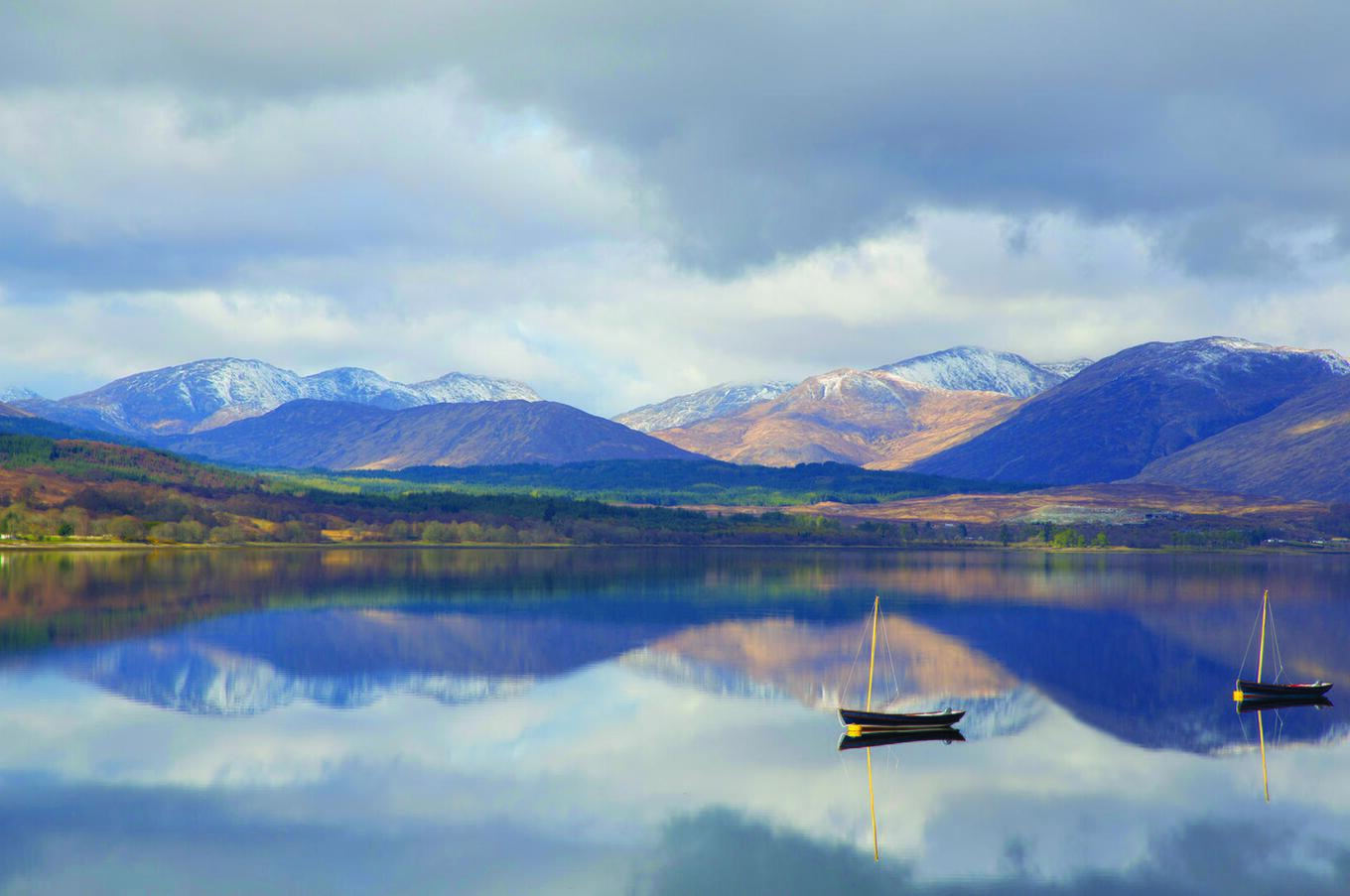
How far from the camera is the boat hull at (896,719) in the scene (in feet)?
171

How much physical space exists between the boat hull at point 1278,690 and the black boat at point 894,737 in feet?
64.5

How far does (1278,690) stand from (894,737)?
80.6 ft

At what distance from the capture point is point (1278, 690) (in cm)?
6394

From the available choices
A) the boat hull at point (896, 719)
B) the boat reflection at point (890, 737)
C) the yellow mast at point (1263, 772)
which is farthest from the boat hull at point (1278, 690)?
the boat hull at point (896, 719)

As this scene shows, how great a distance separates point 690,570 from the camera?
172 metres

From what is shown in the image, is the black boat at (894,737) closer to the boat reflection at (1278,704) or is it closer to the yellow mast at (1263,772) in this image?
the yellow mast at (1263,772)

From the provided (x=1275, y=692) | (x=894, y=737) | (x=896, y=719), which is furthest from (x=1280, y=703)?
(x=894, y=737)

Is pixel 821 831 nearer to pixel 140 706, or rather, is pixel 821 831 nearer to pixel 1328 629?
pixel 140 706

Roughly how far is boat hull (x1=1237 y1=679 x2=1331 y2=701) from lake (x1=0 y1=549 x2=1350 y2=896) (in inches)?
87.8

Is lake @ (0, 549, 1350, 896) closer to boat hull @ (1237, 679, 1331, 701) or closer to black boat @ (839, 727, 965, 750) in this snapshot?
black boat @ (839, 727, 965, 750)

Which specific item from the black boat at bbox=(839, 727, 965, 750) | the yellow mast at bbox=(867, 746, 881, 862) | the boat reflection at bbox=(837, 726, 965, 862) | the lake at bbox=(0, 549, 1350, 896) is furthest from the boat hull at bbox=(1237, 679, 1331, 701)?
the yellow mast at bbox=(867, 746, 881, 862)

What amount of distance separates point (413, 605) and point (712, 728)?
193ft

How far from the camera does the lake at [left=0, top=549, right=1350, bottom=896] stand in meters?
36.0

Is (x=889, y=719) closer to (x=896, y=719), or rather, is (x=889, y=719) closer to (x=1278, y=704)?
(x=896, y=719)
